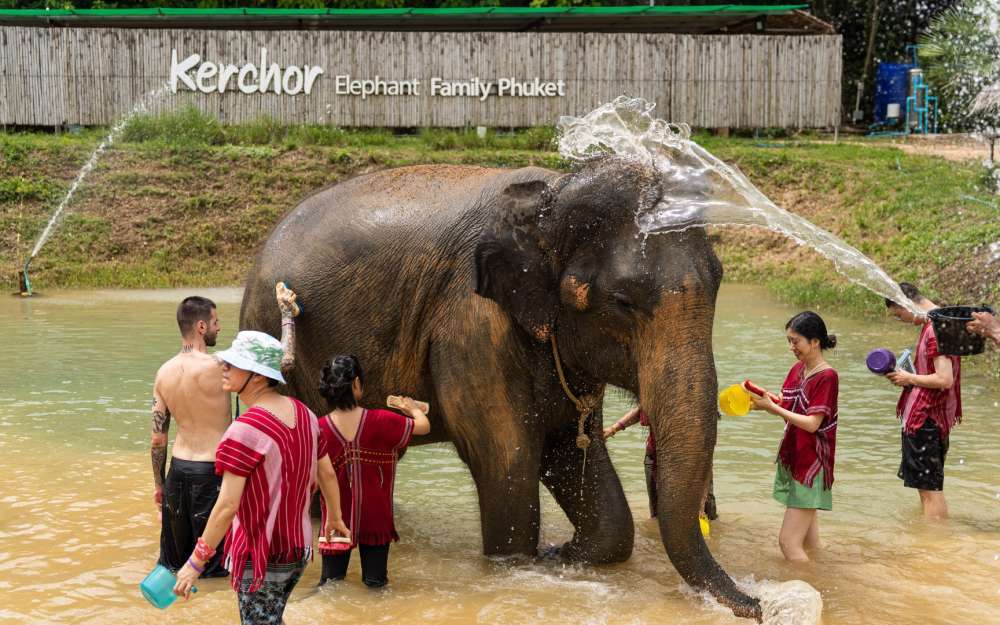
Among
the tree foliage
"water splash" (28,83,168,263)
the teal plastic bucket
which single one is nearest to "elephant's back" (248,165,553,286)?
the teal plastic bucket

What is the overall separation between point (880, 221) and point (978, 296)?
643 centimetres

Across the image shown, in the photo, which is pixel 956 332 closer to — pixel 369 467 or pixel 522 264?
pixel 522 264

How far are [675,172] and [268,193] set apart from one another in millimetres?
17563

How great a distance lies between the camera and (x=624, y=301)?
5.17 metres

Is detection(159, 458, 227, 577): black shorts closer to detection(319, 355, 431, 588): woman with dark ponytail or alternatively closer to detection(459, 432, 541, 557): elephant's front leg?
detection(319, 355, 431, 588): woman with dark ponytail

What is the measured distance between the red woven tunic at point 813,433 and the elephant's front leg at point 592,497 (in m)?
0.97

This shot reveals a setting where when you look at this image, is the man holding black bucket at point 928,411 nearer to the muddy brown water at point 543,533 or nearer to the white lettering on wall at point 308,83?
the muddy brown water at point 543,533

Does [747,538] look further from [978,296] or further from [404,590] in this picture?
Result: [978,296]

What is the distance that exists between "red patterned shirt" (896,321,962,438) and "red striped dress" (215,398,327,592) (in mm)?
4101

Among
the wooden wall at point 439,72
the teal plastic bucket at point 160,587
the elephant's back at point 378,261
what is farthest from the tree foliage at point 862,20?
the teal plastic bucket at point 160,587

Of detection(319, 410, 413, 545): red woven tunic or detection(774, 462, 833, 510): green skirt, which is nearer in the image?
detection(319, 410, 413, 545): red woven tunic

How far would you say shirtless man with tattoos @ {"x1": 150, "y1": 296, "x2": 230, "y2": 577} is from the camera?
19.3ft

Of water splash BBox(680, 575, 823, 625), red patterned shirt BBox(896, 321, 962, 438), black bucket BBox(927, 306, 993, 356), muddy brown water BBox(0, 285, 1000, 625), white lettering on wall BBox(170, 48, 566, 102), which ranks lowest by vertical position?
muddy brown water BBox(0, 285, 1000, 625)

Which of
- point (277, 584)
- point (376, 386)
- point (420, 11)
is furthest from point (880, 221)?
point (277, 584)
